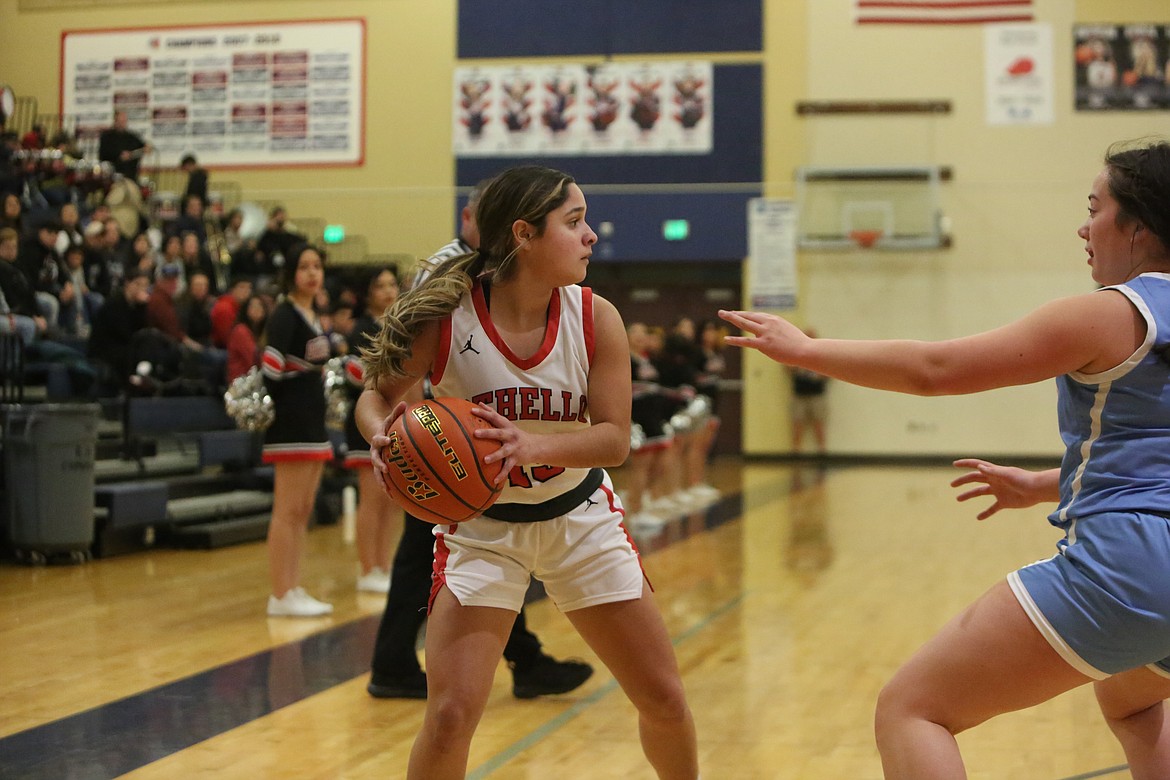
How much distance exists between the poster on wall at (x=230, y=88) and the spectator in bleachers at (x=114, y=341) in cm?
861

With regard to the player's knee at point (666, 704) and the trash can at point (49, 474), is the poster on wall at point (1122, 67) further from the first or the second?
the player's knee at point (666, 704)

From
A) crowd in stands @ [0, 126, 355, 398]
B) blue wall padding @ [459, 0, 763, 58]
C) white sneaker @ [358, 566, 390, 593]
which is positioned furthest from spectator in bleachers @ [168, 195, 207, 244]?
white sneaker @ [358, 566, 390, 593]

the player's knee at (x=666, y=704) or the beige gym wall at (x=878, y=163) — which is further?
the beige gym wall at (x=878, y=163)

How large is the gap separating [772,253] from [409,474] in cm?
1541

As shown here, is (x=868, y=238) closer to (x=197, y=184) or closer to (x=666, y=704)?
(x=197, y=184)

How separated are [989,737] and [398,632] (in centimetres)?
200

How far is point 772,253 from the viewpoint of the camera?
684 inches

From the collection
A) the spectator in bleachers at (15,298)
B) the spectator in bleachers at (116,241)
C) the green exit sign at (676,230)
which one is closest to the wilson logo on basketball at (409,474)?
the spectator in bleachers at (15,298)

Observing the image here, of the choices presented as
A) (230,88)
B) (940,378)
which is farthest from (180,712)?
(230,88)

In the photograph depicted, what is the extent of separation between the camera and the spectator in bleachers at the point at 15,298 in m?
9.20

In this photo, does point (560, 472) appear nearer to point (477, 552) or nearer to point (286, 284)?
point (477, 552)

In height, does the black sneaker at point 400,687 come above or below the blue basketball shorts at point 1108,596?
below

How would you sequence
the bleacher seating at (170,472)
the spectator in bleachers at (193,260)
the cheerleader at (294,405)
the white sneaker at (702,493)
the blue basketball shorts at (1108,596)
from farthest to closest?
the spectator in bleachers at (193,260), the white sneaker at (702,493), the bleacher seating at (170,472), the cheerleader at (294,405), the blue basketball shorts at (1108,596)

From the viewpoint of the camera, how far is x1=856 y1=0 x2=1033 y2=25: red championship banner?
46.0 feet
